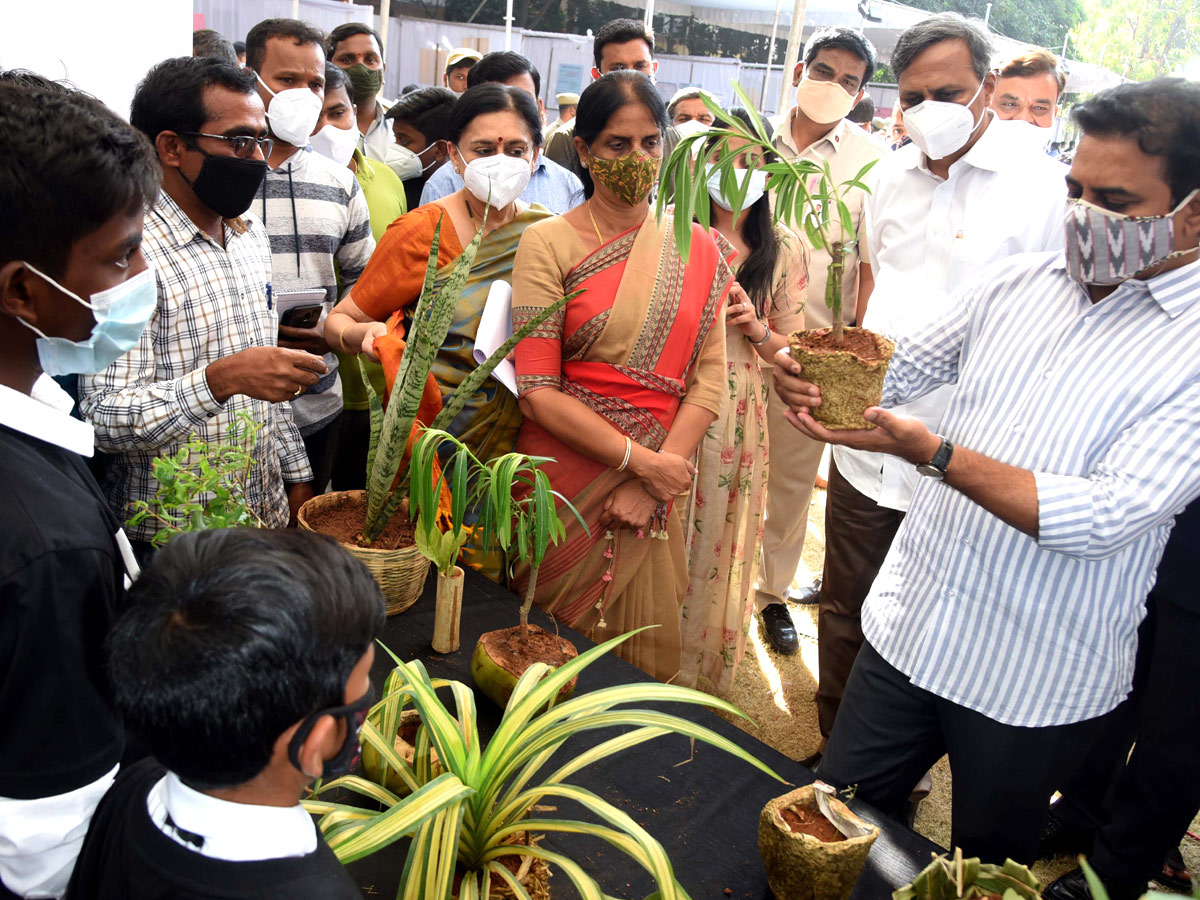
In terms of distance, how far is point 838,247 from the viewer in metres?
1.38

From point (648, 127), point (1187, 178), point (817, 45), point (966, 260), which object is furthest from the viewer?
point (817, 45)

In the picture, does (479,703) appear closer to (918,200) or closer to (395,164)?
(918,200)

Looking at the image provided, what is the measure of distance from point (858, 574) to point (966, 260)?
923 mm

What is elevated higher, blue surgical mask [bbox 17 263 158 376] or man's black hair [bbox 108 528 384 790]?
blue surgical mask [bbox 17 263 158 376]

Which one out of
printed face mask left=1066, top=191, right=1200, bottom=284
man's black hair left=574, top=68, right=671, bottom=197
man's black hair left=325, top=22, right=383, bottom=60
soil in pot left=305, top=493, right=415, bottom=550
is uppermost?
man's black hair left=325, top=22, right=383, bottom=60

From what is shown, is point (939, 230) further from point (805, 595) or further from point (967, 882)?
point (805, 595)

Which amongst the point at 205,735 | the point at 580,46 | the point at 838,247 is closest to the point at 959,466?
the point at 838,247

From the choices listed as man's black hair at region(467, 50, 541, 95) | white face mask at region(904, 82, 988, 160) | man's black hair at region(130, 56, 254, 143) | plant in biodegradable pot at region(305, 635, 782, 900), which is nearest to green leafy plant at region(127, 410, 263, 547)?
plant in biodegradable pot at region(305, 635, 782, 900)

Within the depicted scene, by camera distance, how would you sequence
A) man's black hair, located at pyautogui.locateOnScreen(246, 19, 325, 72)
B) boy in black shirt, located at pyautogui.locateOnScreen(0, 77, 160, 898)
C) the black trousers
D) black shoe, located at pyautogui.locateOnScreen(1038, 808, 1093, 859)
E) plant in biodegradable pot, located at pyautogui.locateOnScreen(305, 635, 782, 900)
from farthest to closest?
man's black hair, located at pyautogui.locateOnScreen(246, 19, 325, 72) < black shoe, located at pyautogui.locateOnScreen(1038, 808, 1093, 859) < the black trousers < plant in biodegradable pot, located at pyautogui.locateOnScreen(305, 635, 782, 900) < boy in black shirt, located at pyautogui.locateOnScreen(0, 77, 160, 898)

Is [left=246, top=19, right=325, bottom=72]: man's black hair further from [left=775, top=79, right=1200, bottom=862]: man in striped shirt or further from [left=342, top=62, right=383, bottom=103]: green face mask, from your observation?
[left=775, top=79, right=1200, bottom=862]: man in striped shirt

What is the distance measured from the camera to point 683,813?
1.35 meters

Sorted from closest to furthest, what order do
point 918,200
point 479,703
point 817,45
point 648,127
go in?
1. point 479,703
2. point 648,127
3. point 918,200
4. point 817,45

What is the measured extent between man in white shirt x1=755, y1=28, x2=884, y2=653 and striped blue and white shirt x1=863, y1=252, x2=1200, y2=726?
4.49 feet

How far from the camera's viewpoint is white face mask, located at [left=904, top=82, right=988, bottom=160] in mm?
2273
